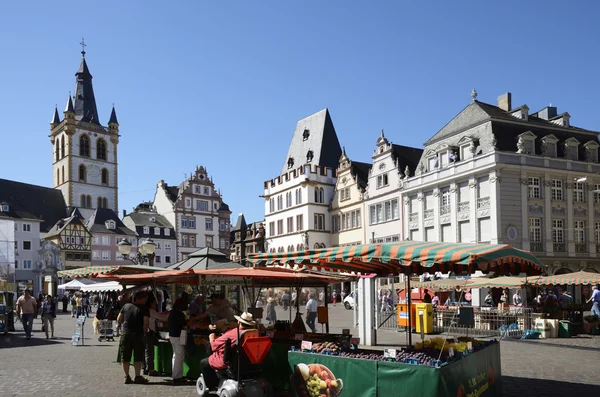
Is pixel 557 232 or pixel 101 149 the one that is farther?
pixel 101 149

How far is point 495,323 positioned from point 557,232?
67.8ft

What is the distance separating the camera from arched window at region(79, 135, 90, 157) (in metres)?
98.6

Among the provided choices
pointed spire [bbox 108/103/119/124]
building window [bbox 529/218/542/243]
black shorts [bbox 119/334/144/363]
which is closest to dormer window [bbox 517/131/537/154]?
building window [bbox 529/218/542/243]

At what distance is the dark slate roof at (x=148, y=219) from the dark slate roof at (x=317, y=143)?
2595 cm

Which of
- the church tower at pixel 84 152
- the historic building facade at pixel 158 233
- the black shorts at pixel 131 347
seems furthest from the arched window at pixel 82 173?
the black shorts at pixel 131 347

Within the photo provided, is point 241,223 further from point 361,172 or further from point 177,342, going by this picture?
point 177,342

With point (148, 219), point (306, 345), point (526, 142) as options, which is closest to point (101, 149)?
point (148, 219)

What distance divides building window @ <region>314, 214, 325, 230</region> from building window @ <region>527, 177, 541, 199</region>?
23.0 meters

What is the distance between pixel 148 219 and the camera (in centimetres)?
8606

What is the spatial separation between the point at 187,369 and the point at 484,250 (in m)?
6.29

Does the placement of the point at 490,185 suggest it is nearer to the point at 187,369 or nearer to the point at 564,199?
the point at 564,199

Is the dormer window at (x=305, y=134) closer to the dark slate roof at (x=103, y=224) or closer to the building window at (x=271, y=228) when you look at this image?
the building window at (x=271, y=228)

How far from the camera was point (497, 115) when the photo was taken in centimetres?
4266

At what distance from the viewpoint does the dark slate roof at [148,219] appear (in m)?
84.9
